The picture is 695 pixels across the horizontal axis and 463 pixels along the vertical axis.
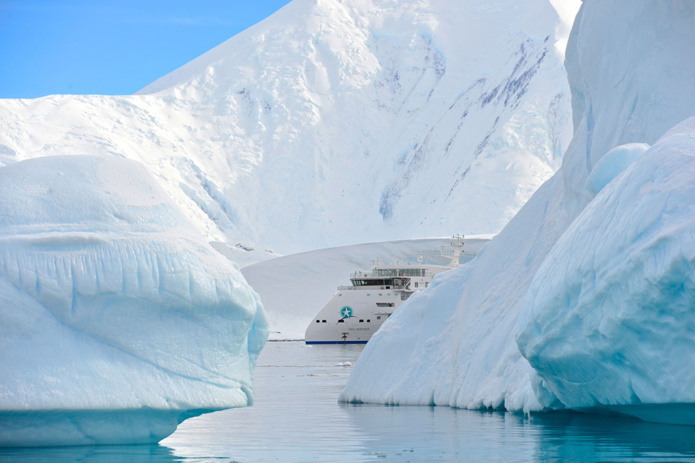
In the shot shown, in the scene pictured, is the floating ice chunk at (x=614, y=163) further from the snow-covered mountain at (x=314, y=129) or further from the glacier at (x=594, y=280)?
the snow-covered mountain at (x=314, y=129)

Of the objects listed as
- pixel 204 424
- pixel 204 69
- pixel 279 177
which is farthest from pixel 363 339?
pixel 204 69

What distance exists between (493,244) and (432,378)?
355cm

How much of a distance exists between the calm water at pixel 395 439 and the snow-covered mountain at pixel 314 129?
455ft

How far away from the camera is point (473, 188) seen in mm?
156625

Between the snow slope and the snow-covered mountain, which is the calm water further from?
the snow-covered mountain

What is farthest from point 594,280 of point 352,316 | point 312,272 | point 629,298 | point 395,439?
point 312,272

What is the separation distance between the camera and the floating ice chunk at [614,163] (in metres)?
17.1

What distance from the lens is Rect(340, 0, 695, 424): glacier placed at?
1306 centimetres

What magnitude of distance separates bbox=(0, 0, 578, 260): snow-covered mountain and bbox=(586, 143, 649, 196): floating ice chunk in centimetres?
13964

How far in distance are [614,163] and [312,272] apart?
99.1 m

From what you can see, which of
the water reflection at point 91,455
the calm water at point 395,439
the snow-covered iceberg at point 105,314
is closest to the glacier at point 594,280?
the calm water at point 395,439

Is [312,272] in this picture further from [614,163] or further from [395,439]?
[395,439]

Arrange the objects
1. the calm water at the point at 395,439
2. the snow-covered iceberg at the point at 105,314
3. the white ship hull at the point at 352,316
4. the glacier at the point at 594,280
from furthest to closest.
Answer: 1. the white ship hull at the point at 352,316
2. the glacier at the point at 594,280
3. the calm water at the point at 395,439
4. the snow-covered iceberg at the point at 105,314

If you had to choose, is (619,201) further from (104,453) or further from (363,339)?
(363,339)
